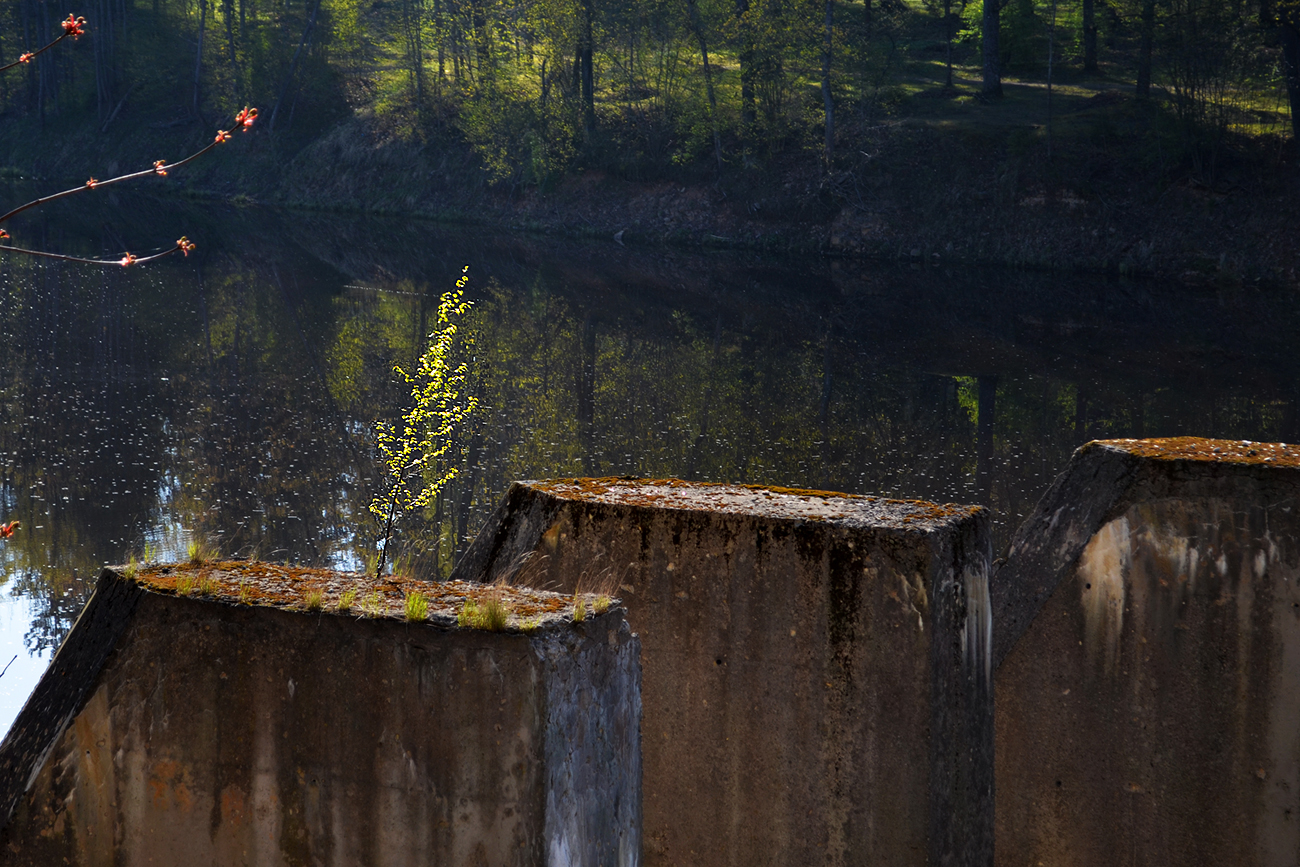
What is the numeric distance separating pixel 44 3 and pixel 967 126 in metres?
53.9

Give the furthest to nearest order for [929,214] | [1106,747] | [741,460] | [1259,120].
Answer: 1. [929,214]
2. [1259,120]
3. [741,460]
4. [1106,747]

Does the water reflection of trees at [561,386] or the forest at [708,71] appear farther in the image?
the forest at [708,71]

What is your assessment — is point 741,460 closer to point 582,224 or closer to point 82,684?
point 82,684

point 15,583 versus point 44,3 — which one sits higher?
point 44,3

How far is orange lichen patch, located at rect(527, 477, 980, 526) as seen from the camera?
16.0ft

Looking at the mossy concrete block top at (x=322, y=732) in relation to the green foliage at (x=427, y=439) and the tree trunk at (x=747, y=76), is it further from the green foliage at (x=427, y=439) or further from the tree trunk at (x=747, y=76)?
the tree trunk at (x=747, y=76)

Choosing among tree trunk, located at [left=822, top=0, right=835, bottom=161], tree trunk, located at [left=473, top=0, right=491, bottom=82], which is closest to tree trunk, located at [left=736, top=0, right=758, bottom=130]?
tree trunk, located at [left=822, top=0, right=835, bottom=161]

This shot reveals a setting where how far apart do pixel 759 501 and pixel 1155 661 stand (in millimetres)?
2078

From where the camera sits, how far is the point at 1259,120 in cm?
3731

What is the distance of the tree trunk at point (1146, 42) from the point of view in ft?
121

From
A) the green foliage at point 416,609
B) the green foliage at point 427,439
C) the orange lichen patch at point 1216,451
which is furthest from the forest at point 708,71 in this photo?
the green foliage at point 416,609

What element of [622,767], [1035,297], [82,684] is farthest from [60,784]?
[1035,297]

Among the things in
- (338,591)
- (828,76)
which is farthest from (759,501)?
(828,76)

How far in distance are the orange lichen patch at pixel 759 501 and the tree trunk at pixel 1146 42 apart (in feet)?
121
